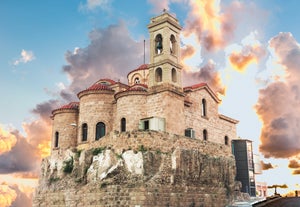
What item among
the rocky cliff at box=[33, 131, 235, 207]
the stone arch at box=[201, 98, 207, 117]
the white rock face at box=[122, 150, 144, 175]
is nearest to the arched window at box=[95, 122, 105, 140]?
the rocky cliff at box=[33, 131, 235, 207]

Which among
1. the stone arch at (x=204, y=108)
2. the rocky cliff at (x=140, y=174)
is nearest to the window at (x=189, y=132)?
the rocky cliff at (x=140, y=174)

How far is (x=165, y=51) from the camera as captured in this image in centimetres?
3022

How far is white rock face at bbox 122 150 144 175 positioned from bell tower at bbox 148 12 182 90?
23.1ft

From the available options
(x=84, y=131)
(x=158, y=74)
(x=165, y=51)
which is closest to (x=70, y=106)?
(x=84, y=131)

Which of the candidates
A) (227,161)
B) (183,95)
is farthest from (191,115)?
(227,161)

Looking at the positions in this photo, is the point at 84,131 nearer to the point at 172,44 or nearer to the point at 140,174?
the point at 140,174

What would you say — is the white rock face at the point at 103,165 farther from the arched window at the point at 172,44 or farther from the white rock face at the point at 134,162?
the arched window at the point at 172,44

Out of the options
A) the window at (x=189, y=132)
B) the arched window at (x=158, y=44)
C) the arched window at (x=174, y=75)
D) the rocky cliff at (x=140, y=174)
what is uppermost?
the arched window at (x=158, y=44)

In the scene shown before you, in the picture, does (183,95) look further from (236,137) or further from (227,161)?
(236,137)

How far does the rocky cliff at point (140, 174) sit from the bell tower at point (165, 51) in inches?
214

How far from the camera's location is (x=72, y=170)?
28172mm

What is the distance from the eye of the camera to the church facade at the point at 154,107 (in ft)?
94.4

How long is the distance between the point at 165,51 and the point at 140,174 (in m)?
10.7

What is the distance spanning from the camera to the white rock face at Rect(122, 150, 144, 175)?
24.4m
